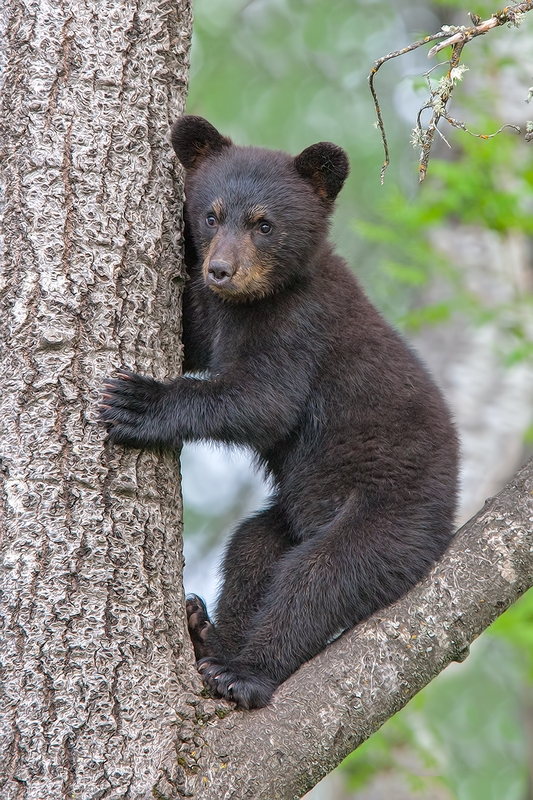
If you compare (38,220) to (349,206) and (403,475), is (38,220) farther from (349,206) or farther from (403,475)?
(349,206)

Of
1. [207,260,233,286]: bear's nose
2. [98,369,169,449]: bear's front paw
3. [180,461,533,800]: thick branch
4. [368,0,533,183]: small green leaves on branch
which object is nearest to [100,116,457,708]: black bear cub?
[207,260,233,286]: bear's nose

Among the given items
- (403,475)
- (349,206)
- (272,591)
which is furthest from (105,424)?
(349,206)

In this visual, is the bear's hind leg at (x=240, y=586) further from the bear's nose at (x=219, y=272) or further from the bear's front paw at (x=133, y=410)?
the bear's nose at (x=219, y=272)

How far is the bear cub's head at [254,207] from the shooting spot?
4.19m

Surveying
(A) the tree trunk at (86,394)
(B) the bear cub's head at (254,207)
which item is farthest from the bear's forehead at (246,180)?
(A) the tree trunk at (86,394)

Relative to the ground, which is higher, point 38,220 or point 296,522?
point 38,220

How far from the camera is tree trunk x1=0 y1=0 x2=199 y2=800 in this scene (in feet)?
9.89

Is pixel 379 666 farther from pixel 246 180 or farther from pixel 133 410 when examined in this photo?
pixel 246 180

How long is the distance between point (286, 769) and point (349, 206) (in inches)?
500

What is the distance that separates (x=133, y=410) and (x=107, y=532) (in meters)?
0.53

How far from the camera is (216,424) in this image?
406 cm

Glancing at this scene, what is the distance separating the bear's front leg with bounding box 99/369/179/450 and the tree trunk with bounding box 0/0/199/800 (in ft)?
0.23

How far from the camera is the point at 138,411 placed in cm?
350

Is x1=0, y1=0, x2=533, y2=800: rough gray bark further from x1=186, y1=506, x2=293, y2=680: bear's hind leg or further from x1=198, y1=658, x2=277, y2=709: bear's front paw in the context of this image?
x1=186, y1=506, x2=293, y2=680: bear's hind leg
